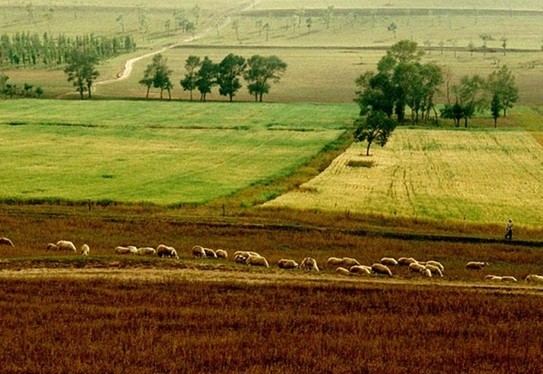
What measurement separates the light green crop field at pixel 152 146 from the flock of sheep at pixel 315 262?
16674 millimetres

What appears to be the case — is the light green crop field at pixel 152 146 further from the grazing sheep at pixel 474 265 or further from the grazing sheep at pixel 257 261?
the grazing sheep at pixel 474 265

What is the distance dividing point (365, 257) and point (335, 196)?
18222mm

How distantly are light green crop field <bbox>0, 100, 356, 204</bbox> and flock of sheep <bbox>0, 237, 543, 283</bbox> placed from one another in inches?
656

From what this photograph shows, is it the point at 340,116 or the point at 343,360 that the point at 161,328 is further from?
the point at 340,116

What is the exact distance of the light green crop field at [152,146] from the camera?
59.9 m

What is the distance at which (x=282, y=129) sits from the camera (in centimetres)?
10312

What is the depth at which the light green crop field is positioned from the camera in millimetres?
59938

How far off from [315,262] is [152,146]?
171 ft

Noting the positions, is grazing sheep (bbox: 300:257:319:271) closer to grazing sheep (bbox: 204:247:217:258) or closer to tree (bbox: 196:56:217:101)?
grazing sheep (bbox: 204:247:217:258)

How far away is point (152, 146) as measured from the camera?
85.8 metres

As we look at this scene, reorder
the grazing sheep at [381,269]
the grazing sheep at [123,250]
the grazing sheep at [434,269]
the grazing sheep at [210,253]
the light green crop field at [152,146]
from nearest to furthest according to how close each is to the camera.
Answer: the grazing sheep at [381,269] → the grazing sheep at [434,269] → the grazing sheep at [123,250] → the grazing sheep at [210,253] → the light green crop field at [152,146]

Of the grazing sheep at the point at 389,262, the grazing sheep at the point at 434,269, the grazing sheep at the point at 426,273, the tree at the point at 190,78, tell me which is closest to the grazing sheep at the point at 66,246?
the grazing sheep at the point at 389,262

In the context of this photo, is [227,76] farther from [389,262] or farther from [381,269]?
[381,269]

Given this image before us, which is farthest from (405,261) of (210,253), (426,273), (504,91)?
(504,91)
